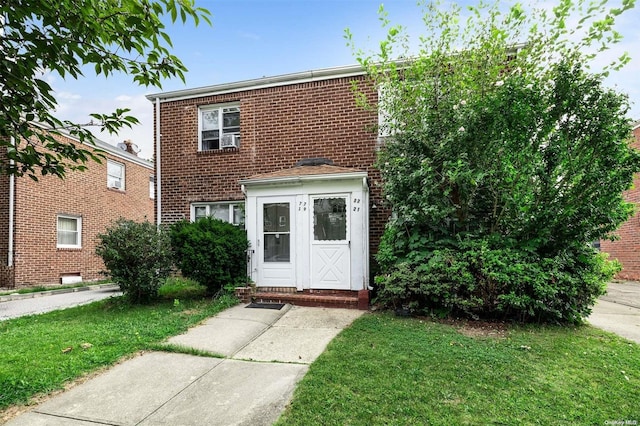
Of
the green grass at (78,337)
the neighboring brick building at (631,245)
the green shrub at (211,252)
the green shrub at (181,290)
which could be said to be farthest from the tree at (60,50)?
the neighboring brick building at (631,245)

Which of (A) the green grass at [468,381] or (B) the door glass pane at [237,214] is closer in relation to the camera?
(A) the green grass at [468,381]

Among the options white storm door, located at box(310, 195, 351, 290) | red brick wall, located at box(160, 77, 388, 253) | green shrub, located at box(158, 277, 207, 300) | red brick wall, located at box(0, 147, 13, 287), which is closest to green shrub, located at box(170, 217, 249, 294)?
green shrub, located at box(158, 277, 207, 300)

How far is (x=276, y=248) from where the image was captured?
7.58 meters

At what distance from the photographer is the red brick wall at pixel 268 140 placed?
8.52 m

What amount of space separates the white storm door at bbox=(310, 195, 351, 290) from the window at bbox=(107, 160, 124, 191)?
1210 centimetres

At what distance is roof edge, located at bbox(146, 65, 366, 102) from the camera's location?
8617mm

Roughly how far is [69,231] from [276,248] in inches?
410

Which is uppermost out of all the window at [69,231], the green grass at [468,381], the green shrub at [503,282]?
the window at [69,231]

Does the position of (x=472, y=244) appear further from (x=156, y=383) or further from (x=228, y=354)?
(x=156, y=383)

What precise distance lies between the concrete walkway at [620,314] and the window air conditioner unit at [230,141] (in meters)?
8.88

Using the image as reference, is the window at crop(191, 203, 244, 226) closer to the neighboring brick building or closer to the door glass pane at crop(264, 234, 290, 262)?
the door glass pane at crop(264, 234, 290, 262)

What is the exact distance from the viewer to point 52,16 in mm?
2213

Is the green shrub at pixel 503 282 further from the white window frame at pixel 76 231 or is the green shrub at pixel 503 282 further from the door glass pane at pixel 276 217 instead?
the white window frame at pixel 76 231

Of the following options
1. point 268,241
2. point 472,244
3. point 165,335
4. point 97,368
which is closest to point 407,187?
point 472,244
